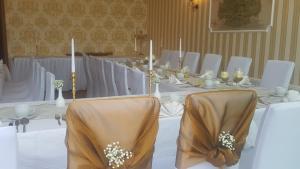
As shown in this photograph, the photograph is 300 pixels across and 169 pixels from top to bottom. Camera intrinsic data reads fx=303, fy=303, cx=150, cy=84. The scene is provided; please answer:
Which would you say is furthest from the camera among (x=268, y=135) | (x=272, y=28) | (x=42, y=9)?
(x=42, y=9)

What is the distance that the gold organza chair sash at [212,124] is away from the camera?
1299mm

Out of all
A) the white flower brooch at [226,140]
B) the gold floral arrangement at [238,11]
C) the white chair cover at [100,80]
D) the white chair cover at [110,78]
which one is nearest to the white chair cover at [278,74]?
the gold floral arrangement at [238,11]

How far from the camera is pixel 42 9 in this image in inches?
272

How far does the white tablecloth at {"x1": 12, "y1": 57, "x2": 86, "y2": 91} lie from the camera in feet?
17.0

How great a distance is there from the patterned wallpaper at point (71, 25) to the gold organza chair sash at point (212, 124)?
6345mm

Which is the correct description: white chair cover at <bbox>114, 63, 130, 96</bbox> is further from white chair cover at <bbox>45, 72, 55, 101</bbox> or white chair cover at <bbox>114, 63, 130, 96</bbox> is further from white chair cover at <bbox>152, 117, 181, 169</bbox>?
white chair cover at <bbox>152, 117, 181, 169</bbox>

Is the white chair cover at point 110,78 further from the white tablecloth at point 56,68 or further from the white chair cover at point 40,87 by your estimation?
the white tablecloth at point 56,68

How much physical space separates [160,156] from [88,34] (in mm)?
6150

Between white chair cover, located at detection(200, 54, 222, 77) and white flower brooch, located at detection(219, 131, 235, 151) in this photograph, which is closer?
white flower brooch, located at detection(219, 131, 235, 151)

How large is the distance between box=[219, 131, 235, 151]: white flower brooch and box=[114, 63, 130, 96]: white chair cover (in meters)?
1.82

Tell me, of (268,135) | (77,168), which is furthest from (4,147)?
(268,135)

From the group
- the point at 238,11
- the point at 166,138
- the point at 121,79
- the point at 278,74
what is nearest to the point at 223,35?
the point at 238,11

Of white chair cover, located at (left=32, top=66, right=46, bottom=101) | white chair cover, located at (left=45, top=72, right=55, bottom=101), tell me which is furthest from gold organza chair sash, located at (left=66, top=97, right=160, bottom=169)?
white chair cover, located at (left=32, top=66, right=46, bottom=101)

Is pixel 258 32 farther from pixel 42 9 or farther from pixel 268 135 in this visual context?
pixel 42 9
